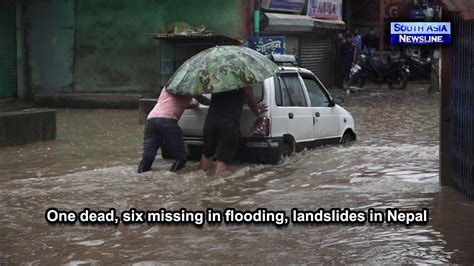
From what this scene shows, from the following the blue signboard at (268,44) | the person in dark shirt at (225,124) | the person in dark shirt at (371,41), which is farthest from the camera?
the person in dark shirt at (371,41)

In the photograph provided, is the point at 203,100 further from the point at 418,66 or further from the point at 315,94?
the point at 418,66

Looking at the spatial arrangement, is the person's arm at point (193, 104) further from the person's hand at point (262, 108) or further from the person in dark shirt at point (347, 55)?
the person in dark shirt at point (347, 55)

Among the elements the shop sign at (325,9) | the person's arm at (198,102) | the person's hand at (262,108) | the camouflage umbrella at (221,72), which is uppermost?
the shop sign at (325,9)

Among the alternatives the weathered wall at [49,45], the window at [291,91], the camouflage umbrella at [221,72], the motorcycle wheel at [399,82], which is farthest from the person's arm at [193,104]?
the motorcycle wheel at [399,82]

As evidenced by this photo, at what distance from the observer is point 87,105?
70.9 ft

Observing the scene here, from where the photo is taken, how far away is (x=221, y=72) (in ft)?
33.5

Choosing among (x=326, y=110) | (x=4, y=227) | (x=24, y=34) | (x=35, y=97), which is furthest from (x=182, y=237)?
(x=24, y=34)

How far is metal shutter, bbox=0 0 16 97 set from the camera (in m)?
22.8

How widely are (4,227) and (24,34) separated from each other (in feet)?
52.9

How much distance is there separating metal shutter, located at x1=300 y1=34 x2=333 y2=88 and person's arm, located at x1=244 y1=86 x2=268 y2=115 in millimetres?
15765

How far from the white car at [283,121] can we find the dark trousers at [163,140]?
1.99 ft

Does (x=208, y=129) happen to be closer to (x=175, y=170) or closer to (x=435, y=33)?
(x=175, y=170)

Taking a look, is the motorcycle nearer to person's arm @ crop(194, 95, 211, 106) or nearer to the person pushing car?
person's arm @ crop(194, 95, 211, 106)

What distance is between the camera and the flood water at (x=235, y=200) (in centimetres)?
673
